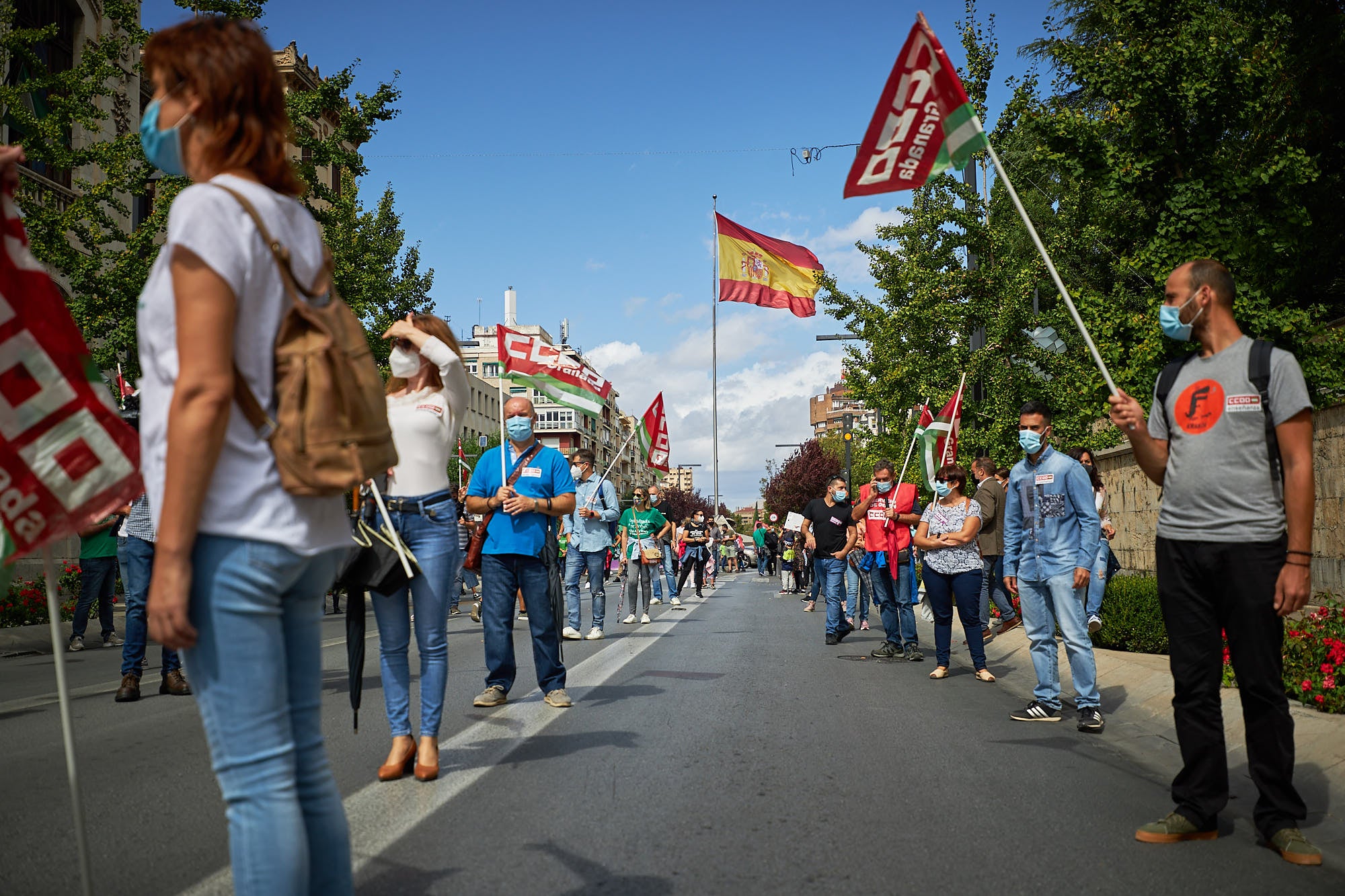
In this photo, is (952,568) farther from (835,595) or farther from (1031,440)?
(835,595)

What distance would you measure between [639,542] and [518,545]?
33.5 feet

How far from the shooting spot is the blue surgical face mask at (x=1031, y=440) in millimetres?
7867

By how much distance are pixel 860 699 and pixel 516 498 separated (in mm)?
2990

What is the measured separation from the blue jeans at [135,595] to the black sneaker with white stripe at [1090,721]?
6.24 metres

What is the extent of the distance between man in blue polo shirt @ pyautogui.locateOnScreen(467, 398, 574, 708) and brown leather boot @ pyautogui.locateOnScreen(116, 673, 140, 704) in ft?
8.74

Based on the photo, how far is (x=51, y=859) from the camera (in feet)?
13.6

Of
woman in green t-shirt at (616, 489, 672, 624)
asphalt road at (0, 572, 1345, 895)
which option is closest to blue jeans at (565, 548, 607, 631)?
woman in green t-shirt at (616, 489, 672, 624)

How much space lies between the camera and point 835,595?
1343 centimetres

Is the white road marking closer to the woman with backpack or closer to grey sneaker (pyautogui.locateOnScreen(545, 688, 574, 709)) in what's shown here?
grey sneaker (pyautogui.locateOnScreen(545, 688, 574, 709))

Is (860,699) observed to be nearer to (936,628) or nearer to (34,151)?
(936,628)

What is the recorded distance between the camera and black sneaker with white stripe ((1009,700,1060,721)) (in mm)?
7523

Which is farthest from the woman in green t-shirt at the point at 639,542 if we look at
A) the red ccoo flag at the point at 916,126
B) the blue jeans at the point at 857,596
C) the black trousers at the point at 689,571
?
the red ccoo flag at the point at 916,126

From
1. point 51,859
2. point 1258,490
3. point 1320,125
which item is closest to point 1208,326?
point 1258,490

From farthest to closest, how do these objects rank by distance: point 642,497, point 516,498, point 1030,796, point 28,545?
point 642,497, point 516,498, point 1030,796, point 28,545
